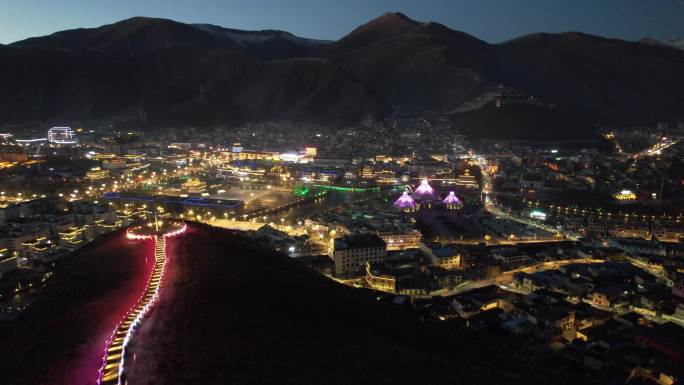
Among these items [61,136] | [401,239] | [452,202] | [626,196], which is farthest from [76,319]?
[61,136]

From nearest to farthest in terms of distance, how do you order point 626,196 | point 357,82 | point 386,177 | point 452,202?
point 452,202
point 626,196
point 386,177
point 357,82

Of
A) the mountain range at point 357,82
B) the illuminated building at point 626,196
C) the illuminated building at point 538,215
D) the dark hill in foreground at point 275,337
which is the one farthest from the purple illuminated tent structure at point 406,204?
the mountain range at point 357,82

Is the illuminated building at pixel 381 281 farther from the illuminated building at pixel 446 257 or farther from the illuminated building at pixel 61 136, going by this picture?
the illuminated building at pixel 61 136

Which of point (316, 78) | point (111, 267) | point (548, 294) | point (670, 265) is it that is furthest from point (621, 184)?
point (316, 78)

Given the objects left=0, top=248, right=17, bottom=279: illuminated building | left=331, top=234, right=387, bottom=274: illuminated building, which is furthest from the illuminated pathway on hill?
left=0, top=248, right=17, bottom=279: illuminated building

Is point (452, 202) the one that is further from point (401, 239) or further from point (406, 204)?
point (401, 239)
